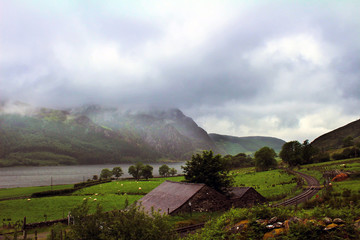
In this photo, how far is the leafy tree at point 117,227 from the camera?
10625mm

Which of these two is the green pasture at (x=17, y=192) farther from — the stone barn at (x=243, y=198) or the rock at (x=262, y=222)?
the rock at (x=262, y=222)

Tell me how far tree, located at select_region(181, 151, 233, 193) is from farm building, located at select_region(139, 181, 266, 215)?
2.39 meters

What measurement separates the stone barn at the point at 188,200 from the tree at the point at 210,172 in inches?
169

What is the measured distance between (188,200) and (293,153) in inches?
3534

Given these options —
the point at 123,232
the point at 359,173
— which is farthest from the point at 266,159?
the point at 123,232

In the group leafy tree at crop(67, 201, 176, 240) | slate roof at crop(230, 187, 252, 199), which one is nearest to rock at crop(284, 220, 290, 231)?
leafy tree at crop(67, 201, 176, 240)

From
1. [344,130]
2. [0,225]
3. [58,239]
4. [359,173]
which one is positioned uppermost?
[344,130]

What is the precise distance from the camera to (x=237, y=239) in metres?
12.5

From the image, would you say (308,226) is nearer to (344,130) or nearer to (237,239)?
(237,239)

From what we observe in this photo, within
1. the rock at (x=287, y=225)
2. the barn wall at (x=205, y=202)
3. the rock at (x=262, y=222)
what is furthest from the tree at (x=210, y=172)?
the rock at (x=287, y=225)

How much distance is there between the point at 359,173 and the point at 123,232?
4934cm

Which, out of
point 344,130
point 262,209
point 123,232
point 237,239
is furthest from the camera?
Result: point 344,130

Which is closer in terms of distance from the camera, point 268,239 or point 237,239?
point 268,239

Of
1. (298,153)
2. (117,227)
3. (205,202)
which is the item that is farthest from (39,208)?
(298,153)
